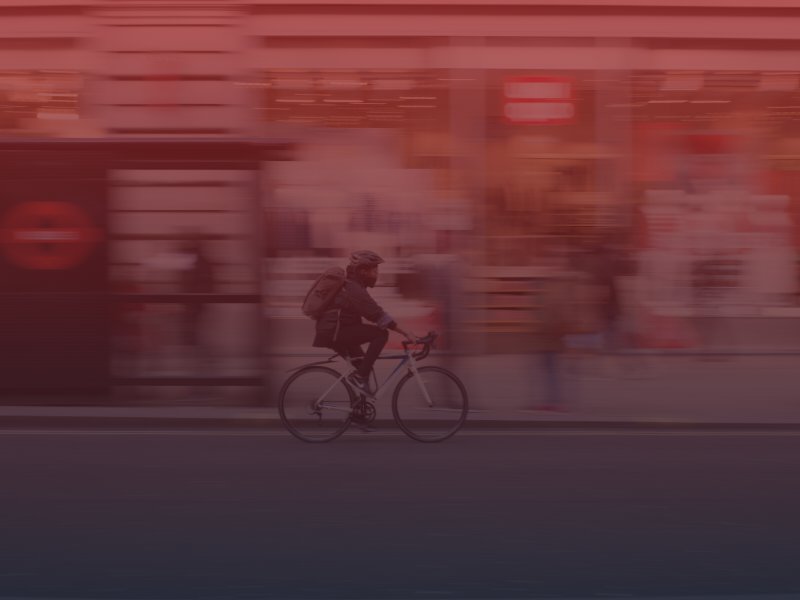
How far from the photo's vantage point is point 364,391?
971 cm

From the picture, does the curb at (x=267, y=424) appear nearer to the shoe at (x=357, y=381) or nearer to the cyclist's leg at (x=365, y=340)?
the shoe at (x=357, y=381)

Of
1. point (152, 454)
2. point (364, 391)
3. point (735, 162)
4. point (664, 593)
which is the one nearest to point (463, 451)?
point (364, 391)

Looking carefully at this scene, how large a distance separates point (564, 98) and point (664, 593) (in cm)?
1095

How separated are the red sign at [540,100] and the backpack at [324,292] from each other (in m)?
6.75

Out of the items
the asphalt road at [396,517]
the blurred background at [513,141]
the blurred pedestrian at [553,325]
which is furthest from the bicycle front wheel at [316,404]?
the blurred background at [513,141]

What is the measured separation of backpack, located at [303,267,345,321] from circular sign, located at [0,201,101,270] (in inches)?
116

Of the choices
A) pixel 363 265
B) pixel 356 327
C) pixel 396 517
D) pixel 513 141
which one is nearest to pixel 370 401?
pixel 356 327

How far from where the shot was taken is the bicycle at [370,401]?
9578 mm

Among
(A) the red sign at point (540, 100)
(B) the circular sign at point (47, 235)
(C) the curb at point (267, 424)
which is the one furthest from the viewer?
(A) the red sign at point (540, 100)

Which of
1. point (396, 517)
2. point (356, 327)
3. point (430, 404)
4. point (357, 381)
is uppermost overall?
point (356, 327)

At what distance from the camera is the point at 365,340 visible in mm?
9617

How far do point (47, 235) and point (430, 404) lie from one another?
4.30 metres

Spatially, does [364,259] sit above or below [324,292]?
above

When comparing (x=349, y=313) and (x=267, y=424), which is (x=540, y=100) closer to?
(x=267, y=424)
